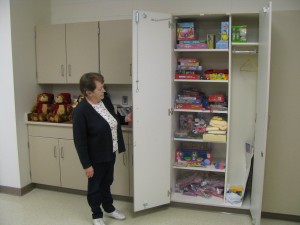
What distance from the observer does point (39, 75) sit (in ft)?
11.1

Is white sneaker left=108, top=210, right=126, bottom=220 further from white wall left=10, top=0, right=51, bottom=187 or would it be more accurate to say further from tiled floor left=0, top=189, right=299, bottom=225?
white wall left=10, top=0, right=51, bottom=187

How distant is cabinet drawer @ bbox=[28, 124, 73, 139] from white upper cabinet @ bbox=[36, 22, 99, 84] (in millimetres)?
561

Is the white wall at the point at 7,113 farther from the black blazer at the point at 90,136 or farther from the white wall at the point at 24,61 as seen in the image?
the black blazer at the point at 90,136

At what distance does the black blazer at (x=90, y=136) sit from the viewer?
2.28 meters

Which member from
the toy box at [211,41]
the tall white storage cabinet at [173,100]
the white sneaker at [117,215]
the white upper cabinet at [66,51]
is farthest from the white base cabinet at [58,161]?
the toy box at [211,41]

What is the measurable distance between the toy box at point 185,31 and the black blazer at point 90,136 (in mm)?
1163

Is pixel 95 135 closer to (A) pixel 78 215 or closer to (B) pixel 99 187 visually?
(B) pixel 99 187

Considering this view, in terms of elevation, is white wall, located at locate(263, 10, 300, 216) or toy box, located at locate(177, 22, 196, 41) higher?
toy box, located at locate(177, 22, 196, 41)

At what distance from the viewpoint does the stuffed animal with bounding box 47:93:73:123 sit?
10.5 feet

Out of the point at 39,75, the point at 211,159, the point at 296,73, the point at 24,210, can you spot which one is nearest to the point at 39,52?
the point at 39,75

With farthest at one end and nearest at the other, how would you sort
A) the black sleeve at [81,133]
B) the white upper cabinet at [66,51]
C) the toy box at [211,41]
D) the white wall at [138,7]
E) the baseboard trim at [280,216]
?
the white upper cabinet at [66,51] → the white wall at [138,7] → the toy box at [211,41] → the baseboard trim at [280,216] → the black sleeve at [81,133]

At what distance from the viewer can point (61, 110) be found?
3.24 meters

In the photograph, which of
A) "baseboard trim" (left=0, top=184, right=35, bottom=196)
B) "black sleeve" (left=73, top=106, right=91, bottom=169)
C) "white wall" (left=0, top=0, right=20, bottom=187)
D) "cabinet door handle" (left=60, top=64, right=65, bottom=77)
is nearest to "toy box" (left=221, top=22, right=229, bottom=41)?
"black sleeve" (left=73, top=106, right=91, bottom=169)

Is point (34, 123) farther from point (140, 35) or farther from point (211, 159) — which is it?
point (211, 159)
